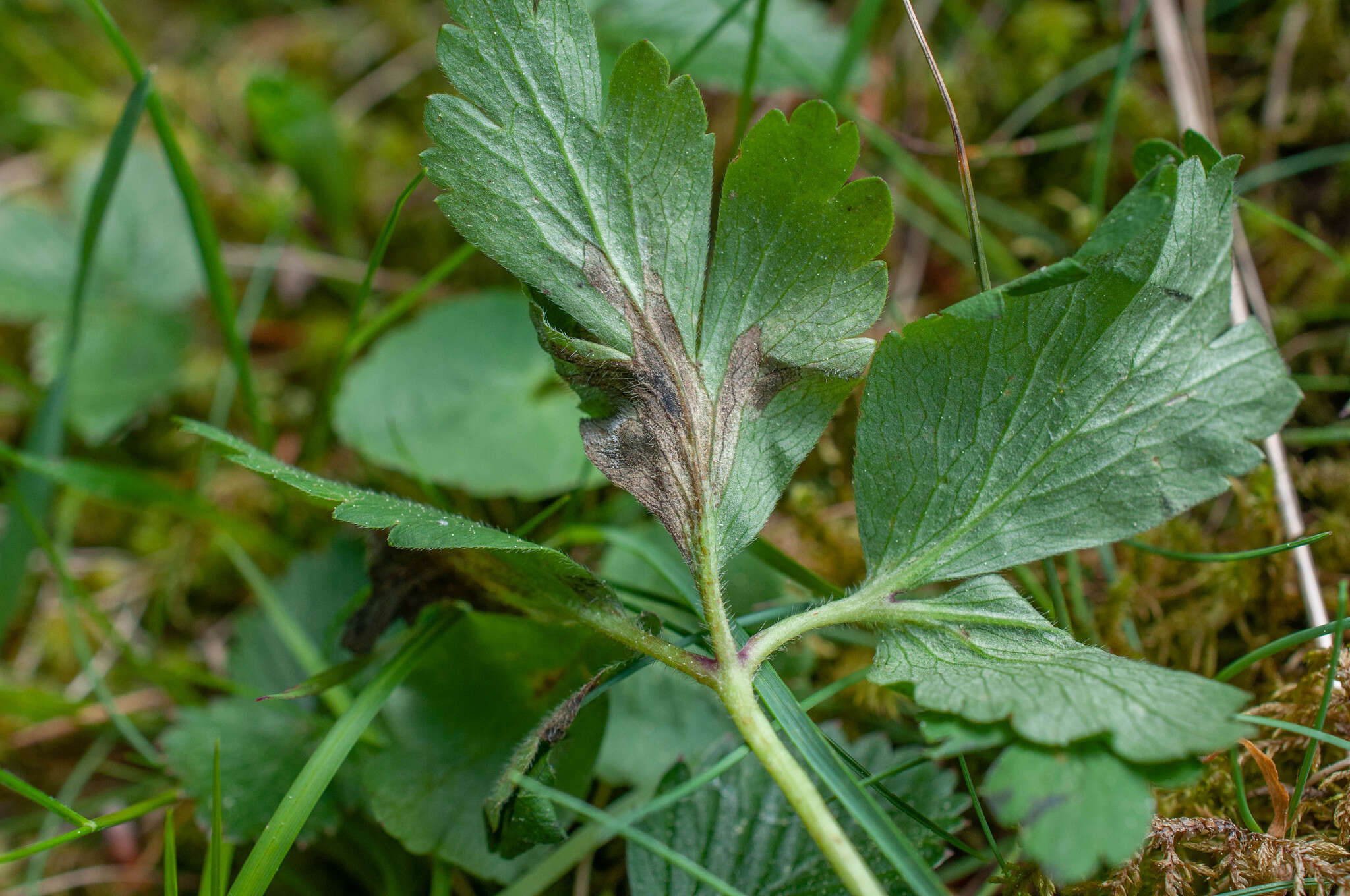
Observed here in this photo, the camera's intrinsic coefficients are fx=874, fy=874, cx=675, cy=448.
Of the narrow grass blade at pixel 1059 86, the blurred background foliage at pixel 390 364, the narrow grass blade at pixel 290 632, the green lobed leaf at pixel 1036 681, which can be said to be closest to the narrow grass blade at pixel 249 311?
the blurred background foliage at pixel 390 364

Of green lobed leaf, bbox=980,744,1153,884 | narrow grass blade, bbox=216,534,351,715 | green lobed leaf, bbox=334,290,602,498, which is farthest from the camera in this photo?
green lobed leaf, bbox=334,290,602,498

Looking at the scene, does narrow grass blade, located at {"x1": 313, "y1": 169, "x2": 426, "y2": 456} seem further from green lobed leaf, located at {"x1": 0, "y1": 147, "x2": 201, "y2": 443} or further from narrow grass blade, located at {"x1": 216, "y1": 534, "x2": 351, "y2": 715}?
green lobed leaf, located at {"x1": 0, "y1": 147, "x2": 201, "y2": 443}

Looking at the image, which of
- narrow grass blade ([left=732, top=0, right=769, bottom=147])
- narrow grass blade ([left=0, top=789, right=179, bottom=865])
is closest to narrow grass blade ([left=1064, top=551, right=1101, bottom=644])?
narrow grass blade ([left=732, top=0, right=769, bottom=147])

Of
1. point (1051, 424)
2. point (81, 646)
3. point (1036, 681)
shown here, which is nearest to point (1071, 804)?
point (1036, 681)

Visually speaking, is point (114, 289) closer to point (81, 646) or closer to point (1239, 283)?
point (81, 646)

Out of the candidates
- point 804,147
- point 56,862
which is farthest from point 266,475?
point 56,862

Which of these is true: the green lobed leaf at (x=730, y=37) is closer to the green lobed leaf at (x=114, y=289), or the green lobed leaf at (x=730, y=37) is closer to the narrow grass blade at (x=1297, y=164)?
the narrow grass blade at (x=1297, y=164)
